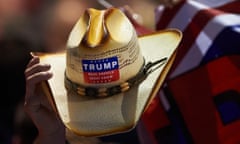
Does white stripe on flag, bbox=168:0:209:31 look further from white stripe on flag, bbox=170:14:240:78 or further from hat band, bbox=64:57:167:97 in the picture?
hat band, bbox=64:57:167:97

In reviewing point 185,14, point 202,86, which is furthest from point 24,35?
point 202,86

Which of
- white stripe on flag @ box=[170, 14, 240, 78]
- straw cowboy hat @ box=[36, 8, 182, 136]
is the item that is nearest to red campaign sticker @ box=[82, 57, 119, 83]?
straw cowboy hat @ box=[36, 8, 182, 136]

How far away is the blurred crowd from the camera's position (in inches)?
60.1

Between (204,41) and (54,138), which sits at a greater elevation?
(204,41)

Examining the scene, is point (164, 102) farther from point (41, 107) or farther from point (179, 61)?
point (41, 107)

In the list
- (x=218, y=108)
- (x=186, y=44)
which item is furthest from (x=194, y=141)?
(x=186, y=44)

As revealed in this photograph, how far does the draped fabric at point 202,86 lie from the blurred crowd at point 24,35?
0.27m

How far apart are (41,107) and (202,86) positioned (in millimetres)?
297

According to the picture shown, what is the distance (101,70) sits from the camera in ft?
3.25

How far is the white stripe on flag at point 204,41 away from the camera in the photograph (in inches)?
48.1

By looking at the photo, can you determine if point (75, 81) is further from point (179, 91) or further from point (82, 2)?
point (82, 2)

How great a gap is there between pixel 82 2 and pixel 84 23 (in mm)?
521

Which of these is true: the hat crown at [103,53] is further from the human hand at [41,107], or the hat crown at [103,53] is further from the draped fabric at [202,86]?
the draped fabric at [202,86]

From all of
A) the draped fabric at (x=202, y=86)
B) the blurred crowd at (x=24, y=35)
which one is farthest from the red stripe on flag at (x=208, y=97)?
the blurred crowd at (x=24, y=35)
